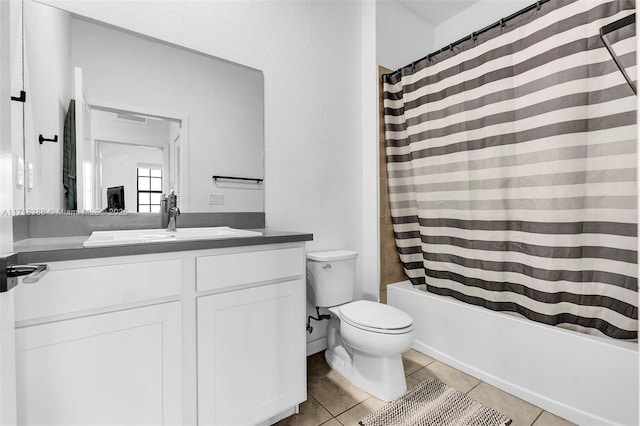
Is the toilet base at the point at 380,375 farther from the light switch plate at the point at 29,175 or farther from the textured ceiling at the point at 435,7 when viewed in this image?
the textured ceiling at the point at 435,7

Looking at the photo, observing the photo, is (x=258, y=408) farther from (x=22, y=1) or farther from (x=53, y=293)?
(x=22, y=1)

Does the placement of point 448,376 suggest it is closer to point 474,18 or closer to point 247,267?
point 247,267

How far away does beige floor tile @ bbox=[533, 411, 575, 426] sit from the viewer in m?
1.41

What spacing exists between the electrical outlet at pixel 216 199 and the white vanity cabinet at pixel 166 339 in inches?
22.8

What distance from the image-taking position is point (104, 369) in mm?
969

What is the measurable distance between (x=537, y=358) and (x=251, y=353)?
145 cm

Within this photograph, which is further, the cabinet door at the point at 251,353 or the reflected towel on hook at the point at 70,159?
the reflected towel on hook at the point at 70,159

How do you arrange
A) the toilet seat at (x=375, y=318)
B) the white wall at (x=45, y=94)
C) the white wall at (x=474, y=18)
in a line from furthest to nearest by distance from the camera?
the white wall at (x=474, y=18)
the toilet seat at (x=375, y=318)
the white wall at (x=45, y=94)

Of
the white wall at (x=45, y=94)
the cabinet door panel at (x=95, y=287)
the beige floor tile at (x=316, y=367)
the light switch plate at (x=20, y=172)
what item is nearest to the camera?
the cabinet door panel at (x=95, y=287)

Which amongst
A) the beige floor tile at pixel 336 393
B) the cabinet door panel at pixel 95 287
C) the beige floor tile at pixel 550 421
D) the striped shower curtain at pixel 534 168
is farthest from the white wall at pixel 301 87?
the beige floor tile at pixel 550 421

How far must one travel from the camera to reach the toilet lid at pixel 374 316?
Answer: 156cm

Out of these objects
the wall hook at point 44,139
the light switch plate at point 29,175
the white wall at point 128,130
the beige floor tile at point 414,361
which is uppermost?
the white wall at point 128,130

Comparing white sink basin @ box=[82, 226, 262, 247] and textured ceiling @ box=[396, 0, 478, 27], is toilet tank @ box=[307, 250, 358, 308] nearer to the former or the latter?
white sink basin @ box=[82, 226, 262, 247]

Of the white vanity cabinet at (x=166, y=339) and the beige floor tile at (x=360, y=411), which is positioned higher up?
the white vanity cabinet at (x=166, y=339)
